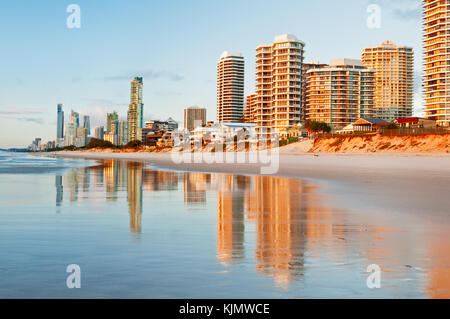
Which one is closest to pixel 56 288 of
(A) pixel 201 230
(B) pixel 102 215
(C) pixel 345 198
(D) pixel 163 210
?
(A) pixel 201 230

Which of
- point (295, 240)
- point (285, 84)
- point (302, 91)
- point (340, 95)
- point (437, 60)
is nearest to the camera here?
point (295, 240)

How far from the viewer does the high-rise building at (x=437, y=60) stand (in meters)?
161

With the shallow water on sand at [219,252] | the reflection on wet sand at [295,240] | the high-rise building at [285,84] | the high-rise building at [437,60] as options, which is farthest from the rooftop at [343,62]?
the shallow water on sand at [219,252]

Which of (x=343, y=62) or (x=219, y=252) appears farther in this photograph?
(x=343, y=62)

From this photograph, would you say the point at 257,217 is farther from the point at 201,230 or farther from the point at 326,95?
the point at 326,95

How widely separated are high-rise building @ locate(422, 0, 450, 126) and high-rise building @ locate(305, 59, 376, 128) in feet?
79.4

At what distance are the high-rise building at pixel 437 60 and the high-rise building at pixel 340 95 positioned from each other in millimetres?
24194

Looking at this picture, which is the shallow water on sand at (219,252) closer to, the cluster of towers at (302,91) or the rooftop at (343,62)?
the cluster of towers at (302,91)

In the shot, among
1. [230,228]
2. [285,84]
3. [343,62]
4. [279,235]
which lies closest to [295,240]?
[279,235]

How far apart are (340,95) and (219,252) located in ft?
606

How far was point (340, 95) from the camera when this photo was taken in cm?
18362

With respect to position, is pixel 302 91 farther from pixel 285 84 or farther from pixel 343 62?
pixel 343 62
